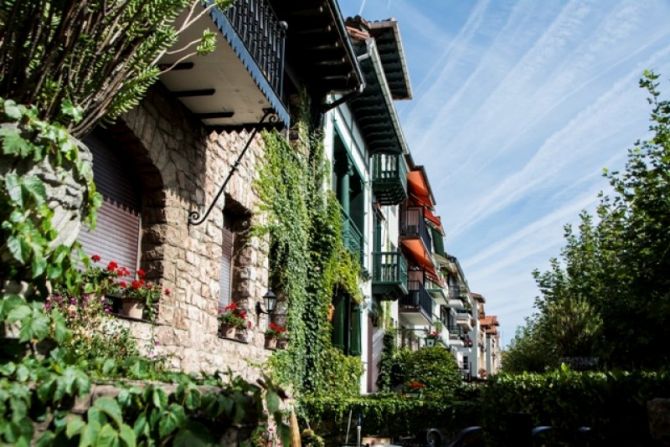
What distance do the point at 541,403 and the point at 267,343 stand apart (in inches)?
153

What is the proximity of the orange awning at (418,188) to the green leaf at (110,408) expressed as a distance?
84.4 feet

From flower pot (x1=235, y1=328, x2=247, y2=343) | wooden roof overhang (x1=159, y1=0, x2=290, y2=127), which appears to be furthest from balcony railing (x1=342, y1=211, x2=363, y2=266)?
wooden roof overhang (x1=159, y1=0, x2=290, y2=127)

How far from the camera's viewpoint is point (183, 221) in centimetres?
806

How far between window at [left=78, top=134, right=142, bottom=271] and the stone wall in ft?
0.41

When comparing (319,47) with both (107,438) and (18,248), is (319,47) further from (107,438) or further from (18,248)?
(107,438)

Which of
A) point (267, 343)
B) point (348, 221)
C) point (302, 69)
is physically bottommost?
point (267, 343)

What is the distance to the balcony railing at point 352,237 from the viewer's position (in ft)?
50.0

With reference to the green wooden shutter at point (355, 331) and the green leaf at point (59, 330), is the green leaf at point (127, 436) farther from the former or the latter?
the green wooden shutter at point (355, 331)

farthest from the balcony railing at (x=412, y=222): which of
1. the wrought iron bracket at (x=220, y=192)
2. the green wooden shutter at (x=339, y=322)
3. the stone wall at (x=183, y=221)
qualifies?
the wrought iron bracket at (x=220, y=192)

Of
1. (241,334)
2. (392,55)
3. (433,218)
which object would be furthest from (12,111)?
(433,218)

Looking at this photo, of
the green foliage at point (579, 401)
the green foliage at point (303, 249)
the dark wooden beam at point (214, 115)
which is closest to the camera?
the green foliage at point (579, 401)

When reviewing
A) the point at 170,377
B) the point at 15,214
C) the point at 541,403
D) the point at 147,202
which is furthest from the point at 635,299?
the point at 15,214

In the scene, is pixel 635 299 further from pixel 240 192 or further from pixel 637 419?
pixel 240 192

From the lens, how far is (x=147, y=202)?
7695 millimetres
